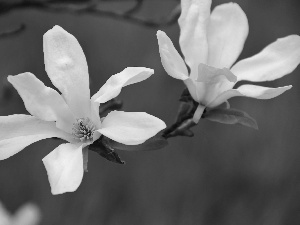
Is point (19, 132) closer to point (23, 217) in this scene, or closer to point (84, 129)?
point (84, 129)

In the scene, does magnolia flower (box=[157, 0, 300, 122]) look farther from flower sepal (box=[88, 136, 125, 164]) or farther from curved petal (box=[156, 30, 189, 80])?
flower sepal (box=[88, 136, 125, 164])

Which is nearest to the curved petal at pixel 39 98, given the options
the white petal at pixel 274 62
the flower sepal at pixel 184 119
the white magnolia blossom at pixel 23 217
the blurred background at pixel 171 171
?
the flower sepal at pixel 184 119

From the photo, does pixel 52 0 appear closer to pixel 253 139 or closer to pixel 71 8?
pixel 71 8

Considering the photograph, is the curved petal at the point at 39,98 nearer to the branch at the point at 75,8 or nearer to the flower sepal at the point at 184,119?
the flower sepal at the point at 184,119

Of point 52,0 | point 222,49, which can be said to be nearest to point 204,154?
point 52,0

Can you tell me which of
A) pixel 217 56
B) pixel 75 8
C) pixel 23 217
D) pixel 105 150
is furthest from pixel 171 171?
pixel 105 150

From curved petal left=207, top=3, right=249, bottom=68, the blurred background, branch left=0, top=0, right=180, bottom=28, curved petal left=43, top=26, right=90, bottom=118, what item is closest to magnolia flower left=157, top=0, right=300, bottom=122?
curved petal left=207, top=3, right=249, bottom=68
